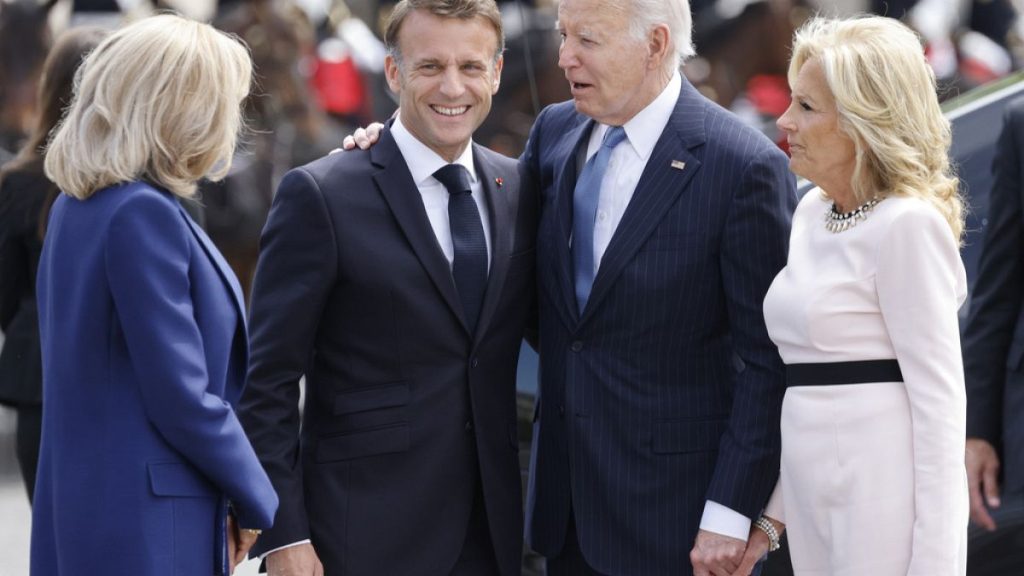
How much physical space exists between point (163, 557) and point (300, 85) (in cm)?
474

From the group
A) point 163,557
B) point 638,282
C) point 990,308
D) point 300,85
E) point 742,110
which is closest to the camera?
point 163,557

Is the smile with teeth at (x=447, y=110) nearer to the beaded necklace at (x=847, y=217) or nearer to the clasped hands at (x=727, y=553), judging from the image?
the beaded necklace at (x=847, y=217)

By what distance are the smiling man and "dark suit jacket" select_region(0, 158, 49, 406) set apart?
3.97 ft

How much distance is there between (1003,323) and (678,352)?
72 cm

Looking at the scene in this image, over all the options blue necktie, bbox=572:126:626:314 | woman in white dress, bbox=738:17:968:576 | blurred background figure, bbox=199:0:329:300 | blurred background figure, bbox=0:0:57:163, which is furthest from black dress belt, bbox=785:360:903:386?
blurred background figure, bbox=0:0:57:163

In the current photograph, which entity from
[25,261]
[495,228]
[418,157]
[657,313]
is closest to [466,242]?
[495,228]

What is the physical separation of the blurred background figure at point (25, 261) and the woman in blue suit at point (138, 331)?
117 centimetres

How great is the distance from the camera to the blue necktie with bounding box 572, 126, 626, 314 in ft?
10.5

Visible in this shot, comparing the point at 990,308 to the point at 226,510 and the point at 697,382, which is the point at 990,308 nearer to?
the point at 697,382

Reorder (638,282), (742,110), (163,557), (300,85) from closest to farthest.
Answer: (163,557) → (638,282) → (742,110) → (300,85)

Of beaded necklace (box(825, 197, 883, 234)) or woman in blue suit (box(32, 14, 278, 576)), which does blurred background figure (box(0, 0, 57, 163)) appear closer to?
woman in blue suit (box(32, 14, 278, 576))

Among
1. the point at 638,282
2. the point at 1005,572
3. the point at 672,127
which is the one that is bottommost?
the point at 1005,572

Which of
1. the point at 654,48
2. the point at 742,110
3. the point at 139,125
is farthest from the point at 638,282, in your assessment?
the point at 742,110

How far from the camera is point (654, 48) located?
323cm
